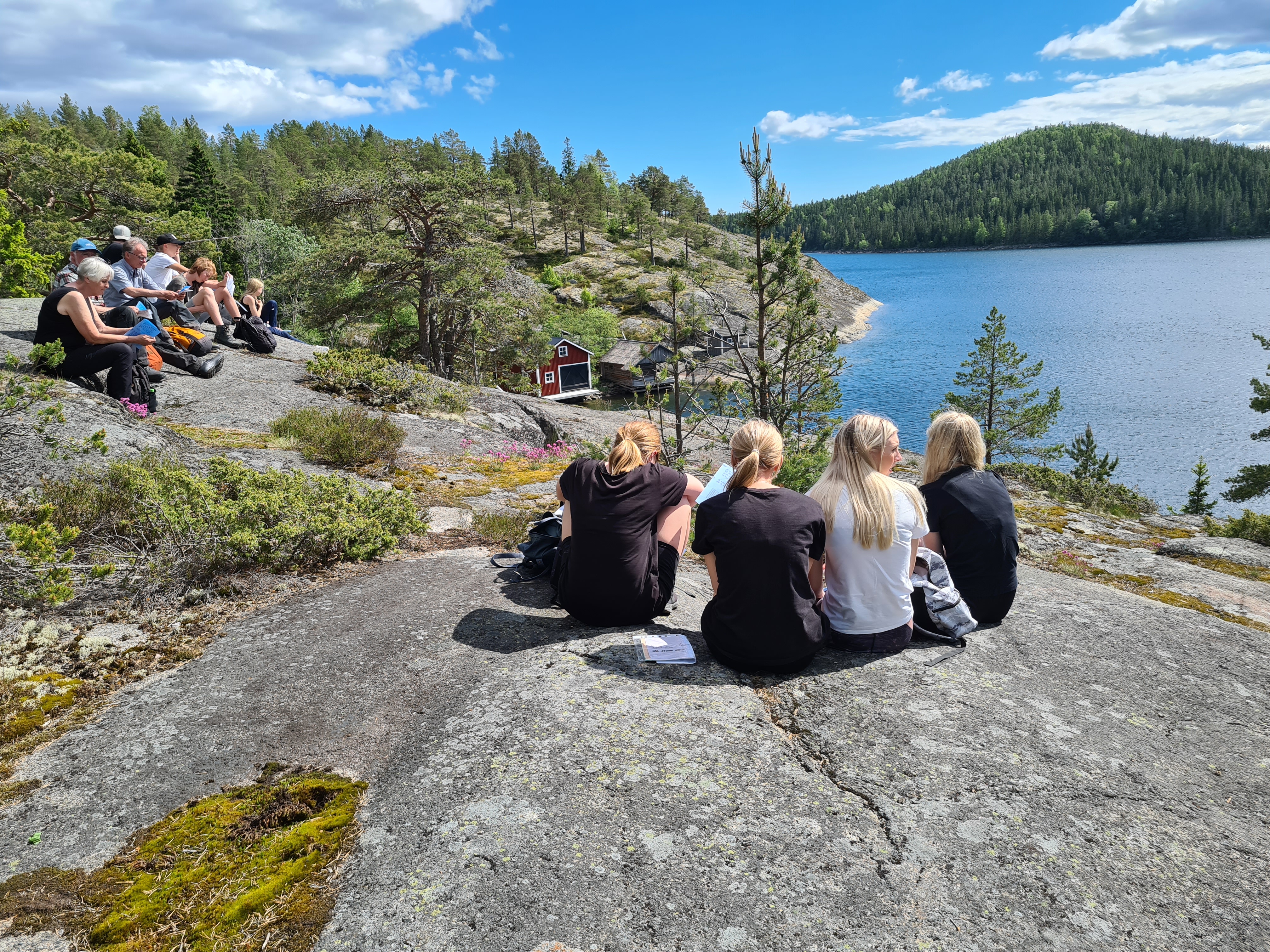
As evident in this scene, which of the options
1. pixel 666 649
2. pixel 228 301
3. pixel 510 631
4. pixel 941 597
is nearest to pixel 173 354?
pixel 228 301

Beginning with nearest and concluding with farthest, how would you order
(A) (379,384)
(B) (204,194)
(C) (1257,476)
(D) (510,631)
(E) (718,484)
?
1. (D) (510,631)
2. (E) (718,484)
3. (A) (379,384)
4. (C) (1257,476)
5. (B) (204,194)

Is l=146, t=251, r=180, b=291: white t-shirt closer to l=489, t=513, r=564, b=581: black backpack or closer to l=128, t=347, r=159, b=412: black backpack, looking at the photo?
l=128, t=347, r=159, b=412: black backpack

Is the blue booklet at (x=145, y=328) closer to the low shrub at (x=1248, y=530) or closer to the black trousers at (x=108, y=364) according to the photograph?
the black trousers at (x=108, y=364)

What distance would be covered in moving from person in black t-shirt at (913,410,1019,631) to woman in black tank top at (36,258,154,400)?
31.3 ft

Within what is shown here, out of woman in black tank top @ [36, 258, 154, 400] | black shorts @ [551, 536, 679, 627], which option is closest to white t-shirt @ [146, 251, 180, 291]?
woman in black tank top @ [36, 258, 154, 400]

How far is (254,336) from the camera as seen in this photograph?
14125mm

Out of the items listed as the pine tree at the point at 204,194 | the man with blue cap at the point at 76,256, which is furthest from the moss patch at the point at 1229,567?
the pine tree at the point at 204,194

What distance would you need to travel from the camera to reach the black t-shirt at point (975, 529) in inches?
199

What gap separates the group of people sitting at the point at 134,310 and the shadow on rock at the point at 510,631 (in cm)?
557

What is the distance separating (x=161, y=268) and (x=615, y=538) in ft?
40.3

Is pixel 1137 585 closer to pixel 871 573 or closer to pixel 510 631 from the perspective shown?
pixel 871 573

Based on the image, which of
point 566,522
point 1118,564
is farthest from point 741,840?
point 1118,564

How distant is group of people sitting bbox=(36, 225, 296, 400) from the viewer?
8.24 metres

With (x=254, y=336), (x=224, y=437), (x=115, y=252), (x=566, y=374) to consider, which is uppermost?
(x=115, y=252)
